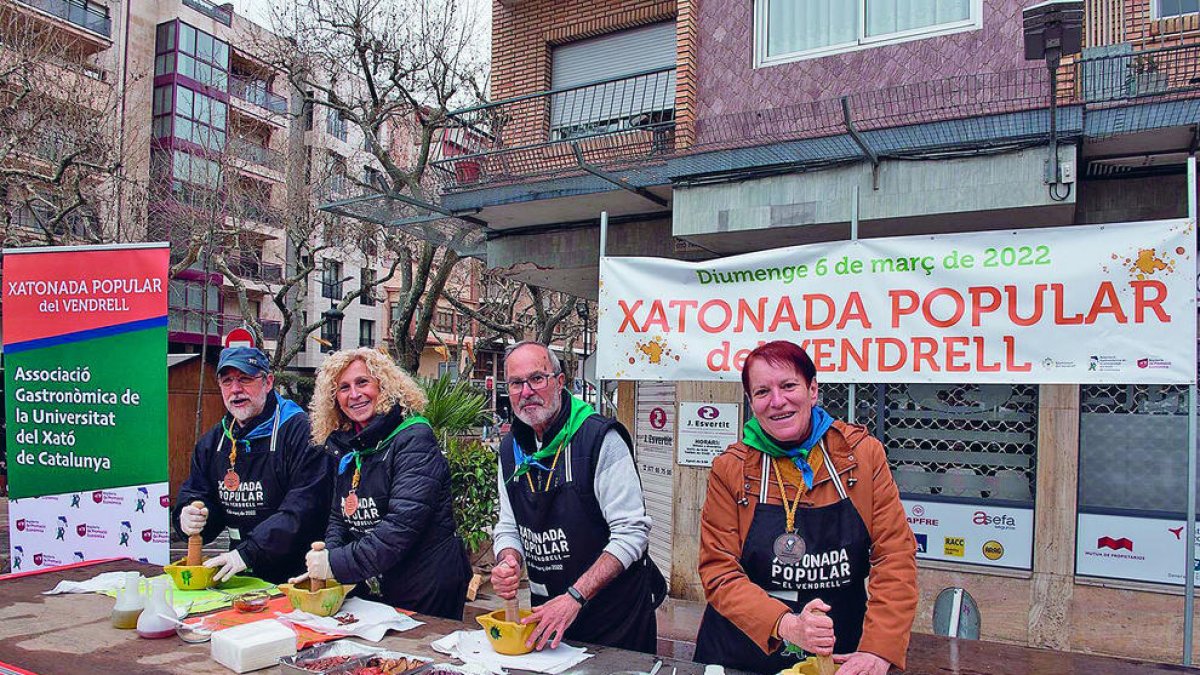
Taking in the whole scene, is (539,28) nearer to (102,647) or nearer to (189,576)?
(189,576)

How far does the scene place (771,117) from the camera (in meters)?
7.38

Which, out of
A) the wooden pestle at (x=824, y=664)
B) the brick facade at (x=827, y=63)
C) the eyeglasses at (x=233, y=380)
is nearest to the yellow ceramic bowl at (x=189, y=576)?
the eyeglasses at (x=233, y=380)

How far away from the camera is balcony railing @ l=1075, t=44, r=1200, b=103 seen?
553 centimetres

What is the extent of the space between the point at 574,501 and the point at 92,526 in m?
4.27

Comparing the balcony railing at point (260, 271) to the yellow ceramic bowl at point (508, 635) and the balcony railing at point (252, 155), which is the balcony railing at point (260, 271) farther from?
the yellow ceramic bowl at point (508, 635)

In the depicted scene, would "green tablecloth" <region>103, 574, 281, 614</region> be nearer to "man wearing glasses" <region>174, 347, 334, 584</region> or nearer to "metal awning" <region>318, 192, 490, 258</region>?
"man wearing glasses" <region>174, 347, 334, 584</region>

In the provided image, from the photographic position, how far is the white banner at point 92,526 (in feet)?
18.6

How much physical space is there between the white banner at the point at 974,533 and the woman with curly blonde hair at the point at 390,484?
4.45 m

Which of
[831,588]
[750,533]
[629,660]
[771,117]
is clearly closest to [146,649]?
[629,660]

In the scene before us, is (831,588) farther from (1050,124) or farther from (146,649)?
(1050,124)

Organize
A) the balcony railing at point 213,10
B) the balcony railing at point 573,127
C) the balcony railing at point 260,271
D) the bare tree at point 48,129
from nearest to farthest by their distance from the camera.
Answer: the balcony railing at point 573,127
the bare tree at point 48,129
the balcony railing at point 260,271
the balcony railing at point 213,10

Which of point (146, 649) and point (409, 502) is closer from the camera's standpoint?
point (146, 649)

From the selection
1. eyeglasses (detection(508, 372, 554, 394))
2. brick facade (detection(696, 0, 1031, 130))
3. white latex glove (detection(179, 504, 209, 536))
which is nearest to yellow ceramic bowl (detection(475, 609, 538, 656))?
eyeglasses (detection(508, 372, 554, 394))

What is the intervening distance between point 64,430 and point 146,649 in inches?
141
